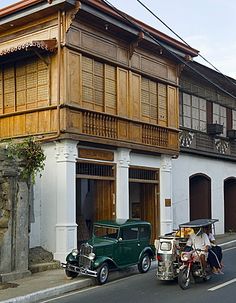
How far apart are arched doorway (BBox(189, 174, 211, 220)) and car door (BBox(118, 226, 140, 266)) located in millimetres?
10845

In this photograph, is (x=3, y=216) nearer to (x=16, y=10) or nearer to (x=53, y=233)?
(x=53, y=233)

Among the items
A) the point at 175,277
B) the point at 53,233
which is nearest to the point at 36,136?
the point at 53,233

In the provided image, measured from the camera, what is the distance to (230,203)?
92.1 ft

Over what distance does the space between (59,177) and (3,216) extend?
9.03ft

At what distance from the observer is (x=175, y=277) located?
12.8 meters

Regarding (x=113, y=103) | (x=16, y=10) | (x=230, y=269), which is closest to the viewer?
(x=230, y=269)

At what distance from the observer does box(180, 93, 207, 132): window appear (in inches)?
934

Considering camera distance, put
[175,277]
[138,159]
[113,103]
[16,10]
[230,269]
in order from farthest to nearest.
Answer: [138,159] < [113,103] < [16,10] < [230,269] < [175,277]

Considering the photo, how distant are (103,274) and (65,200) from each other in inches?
123

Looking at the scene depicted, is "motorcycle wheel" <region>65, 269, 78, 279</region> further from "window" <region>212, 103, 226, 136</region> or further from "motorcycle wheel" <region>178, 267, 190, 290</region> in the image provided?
"window" <region>212, 103, 226, 136</region>

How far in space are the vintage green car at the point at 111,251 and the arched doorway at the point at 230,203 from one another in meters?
13.3

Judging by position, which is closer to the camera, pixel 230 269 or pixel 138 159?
pixel 230 269

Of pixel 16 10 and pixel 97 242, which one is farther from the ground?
pixel 16 10

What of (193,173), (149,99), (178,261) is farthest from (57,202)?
(193,173)
